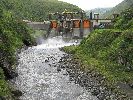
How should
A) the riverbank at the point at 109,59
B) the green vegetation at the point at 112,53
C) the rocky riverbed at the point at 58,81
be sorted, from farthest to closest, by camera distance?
1. the green vegetation at the point at 112,53
2. the riverbank at the point at 109,59
3. the rocky riverbed at the point at 58,81

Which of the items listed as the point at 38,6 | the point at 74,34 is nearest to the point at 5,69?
the point at 74,34

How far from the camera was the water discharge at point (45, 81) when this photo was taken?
133 feet

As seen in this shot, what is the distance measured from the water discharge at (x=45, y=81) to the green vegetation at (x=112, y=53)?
411 cm

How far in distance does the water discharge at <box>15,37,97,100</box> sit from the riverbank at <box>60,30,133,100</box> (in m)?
3.37

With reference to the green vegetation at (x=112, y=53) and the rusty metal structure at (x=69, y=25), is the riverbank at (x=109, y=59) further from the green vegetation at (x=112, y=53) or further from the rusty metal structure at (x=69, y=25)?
the rusty metal structure at (x=69, y=25)

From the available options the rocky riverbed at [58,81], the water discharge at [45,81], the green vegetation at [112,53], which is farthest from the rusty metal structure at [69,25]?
the rocky riverbed at [58,81]

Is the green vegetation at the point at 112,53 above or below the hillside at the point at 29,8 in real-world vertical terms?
below

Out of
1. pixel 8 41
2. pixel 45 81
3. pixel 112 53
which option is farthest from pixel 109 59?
pixel 8 41

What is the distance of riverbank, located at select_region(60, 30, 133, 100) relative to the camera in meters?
Answer: 41.8

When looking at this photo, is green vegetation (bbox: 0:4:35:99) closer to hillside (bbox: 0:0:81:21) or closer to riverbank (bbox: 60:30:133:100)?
riverbank (bbox: 60:30:133:100)

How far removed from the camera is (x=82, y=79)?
4738 centimetres

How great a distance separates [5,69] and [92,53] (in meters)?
19.7

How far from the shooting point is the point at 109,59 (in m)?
52.6

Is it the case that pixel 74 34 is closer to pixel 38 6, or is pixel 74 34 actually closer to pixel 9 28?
pixel 9 28
